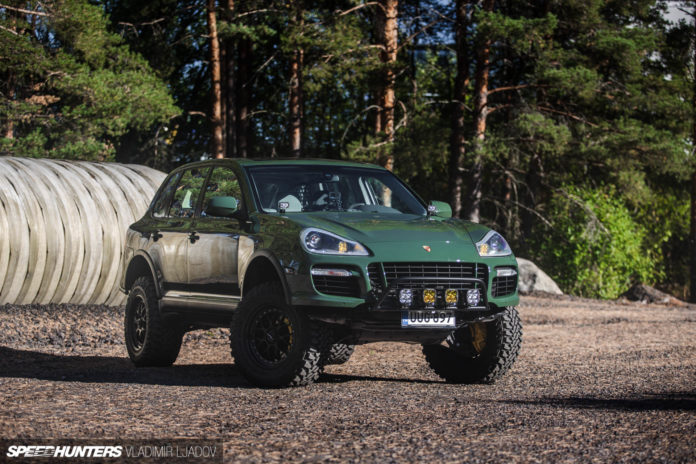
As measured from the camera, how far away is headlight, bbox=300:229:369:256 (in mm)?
7688

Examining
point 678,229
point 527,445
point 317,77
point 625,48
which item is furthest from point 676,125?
point 527,445

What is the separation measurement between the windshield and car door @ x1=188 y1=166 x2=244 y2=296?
27 cm

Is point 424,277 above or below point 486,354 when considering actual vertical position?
above

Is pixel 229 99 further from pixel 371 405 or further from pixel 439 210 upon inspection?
pixel 371 405

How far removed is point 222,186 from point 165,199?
4.42 ft

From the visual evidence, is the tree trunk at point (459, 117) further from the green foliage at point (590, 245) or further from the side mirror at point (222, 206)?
the side mirror at point (222, 206)

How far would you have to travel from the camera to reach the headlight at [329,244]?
769cm

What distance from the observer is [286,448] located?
18.4 ft

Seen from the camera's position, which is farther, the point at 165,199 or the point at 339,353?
the point at 165,199

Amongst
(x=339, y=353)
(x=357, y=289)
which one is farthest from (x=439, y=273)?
(x=339, y=353)

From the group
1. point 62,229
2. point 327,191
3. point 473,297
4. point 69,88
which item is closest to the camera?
point 473,297

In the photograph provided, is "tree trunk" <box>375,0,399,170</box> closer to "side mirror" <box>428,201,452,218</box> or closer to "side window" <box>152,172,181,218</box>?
"side window" <box>152,172,181,218</box>

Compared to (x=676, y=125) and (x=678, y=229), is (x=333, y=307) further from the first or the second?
(x=678, y=229)

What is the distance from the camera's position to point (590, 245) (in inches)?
1072
